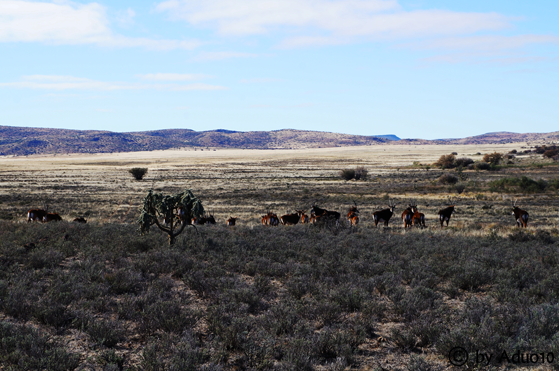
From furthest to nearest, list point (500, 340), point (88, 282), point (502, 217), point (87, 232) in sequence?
1. point (502, 217)
2. point (87, 232)
3. point (88, 282)
4. point (500, 340)

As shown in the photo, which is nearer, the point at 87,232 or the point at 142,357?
the point at 142,357

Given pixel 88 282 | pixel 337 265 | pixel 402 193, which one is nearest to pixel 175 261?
pixel 88 282

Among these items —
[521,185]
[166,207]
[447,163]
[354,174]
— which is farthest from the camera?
[447,163]

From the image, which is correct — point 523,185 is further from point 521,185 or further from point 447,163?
point 447,163

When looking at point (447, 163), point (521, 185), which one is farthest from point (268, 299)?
point (447, 163)

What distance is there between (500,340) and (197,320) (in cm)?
561

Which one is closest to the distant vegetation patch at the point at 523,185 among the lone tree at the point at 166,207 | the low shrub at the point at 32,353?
the lone tree at the point at 166,207

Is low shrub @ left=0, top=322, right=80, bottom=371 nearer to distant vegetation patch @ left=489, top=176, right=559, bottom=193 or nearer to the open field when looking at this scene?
the open field

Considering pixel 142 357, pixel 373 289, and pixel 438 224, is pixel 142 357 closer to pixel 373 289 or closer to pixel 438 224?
pixel 373 289

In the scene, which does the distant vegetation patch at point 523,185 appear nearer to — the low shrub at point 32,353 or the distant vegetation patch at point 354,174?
the distant vegetation patch at point 354,174

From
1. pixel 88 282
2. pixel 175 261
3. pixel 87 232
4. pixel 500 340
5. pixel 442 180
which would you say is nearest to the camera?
pixel 500 340

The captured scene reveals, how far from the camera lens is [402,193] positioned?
136 ft

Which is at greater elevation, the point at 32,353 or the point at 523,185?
the point at 32,353

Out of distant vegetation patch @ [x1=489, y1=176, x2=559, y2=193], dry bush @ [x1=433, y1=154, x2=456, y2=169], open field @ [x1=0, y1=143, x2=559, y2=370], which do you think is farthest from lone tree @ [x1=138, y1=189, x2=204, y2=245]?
dry bush @ [x1=433, y1=154, x2=456, y2=169]
